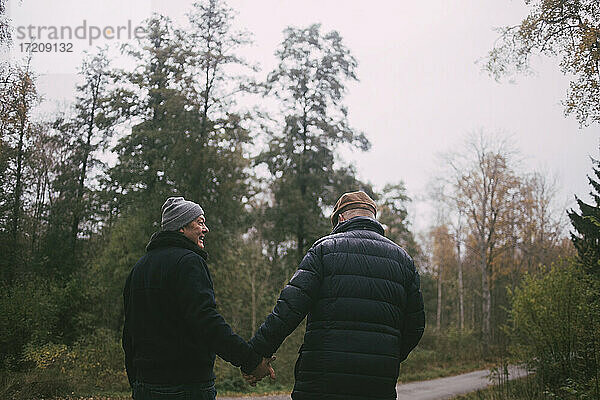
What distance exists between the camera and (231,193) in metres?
17.9

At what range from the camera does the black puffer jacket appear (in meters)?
2.96

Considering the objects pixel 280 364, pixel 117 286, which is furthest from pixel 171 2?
pixel 280 364

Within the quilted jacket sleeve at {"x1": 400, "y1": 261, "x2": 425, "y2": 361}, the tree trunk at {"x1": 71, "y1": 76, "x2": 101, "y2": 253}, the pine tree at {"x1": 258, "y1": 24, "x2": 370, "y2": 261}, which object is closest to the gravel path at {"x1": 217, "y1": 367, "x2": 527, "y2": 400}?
the tree trunk at {"x1": 71, "y1": 76, "x2": 101, "y2": 253}

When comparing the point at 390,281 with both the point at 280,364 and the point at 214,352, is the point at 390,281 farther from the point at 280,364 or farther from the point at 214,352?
the point at 280,364

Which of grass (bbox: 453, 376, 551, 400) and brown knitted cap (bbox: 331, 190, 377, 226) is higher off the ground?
brown knitted cap (bbox: 331, 190, 377, 226)

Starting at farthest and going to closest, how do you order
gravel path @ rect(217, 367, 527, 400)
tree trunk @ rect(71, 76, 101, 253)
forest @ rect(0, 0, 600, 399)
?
tree trunk @ rect(71, 76, 101, 253), gravel path @ rect(217, 367, 527, 400), forest @ rect(0, 0, 600, 399)

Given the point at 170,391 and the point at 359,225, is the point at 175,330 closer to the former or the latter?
the point at 170,391

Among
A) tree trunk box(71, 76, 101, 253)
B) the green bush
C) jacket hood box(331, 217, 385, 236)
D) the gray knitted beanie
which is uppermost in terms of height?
tree trunk box(71, 76, 101, 253)

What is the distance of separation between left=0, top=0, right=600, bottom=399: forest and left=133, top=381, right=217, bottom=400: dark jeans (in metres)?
6.09

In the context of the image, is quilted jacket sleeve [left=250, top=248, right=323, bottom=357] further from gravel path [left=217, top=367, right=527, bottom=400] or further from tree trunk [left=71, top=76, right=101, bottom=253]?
tree trunk [left=71, top=76, right=101, bottom=253]

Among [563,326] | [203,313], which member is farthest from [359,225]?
[563,326]

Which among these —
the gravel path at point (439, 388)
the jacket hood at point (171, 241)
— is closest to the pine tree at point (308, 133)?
the gravel path at point (439, 388)

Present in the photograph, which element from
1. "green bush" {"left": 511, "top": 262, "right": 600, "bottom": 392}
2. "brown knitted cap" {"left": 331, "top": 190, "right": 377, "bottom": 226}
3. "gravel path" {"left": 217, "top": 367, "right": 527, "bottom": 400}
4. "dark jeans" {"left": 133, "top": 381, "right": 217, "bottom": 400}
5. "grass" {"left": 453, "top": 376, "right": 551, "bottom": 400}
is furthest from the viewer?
"gravel path" {"left": 217, "top": 367, "right": 527, "bottom": 400}

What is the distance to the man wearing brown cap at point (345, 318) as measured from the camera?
296 cm
